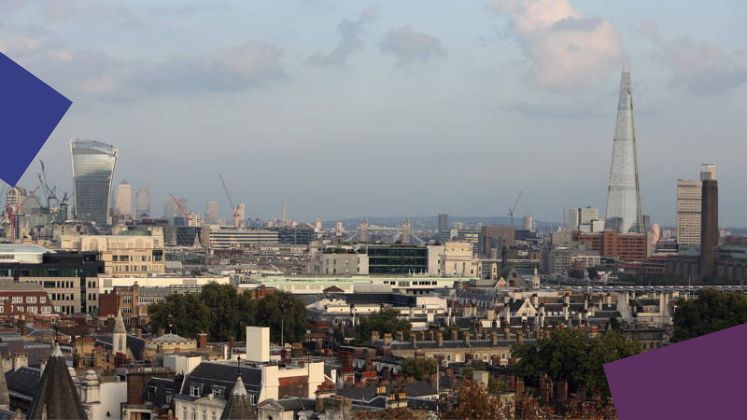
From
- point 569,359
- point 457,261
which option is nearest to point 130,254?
point 457,261

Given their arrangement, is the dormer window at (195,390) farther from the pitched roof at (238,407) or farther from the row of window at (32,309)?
the row of window at (32,309)

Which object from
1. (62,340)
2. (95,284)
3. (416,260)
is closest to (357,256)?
(416,260)

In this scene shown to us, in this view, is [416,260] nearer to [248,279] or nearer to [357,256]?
[357,256]

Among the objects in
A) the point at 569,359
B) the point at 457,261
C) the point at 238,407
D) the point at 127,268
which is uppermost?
the point at 238,407

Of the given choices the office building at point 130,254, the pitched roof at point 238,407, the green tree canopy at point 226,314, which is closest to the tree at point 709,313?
the green tree canopy at point 226,314

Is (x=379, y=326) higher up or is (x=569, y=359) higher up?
(x=569, y=359)

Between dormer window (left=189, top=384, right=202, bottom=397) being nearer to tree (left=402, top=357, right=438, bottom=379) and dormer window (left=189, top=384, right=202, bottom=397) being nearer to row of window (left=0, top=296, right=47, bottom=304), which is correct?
tree (left=402, top=357, right=438, bottom=379)

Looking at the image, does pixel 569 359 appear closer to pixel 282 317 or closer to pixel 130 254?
pixel 282 317

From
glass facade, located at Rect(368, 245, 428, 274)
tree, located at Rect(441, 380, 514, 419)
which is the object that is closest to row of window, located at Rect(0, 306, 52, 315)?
tree, located at Rect(441, 380, 514, 419)
